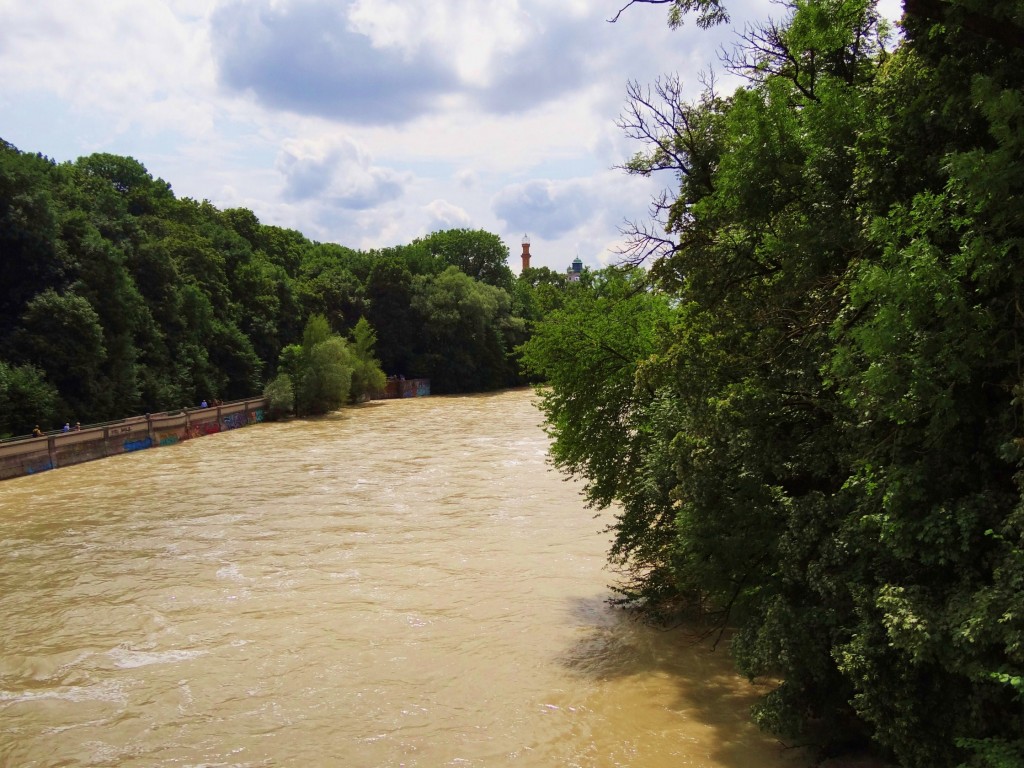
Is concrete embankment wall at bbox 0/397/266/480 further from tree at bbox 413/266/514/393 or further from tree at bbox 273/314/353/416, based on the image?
tree at bbox 413/266/514/393

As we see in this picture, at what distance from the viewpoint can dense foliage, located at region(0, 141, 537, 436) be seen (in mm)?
40438

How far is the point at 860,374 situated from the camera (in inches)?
279

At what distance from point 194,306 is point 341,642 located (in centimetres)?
4535

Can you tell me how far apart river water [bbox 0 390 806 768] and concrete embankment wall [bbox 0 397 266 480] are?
5.13 m

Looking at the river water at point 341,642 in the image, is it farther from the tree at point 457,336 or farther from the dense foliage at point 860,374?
the tree at point 457,336

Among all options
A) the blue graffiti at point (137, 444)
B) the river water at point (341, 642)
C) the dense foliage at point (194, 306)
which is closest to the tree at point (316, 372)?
the dense foliage at point (194, 306)

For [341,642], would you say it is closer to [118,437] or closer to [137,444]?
[118,437]

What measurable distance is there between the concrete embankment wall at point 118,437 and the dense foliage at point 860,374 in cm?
3138

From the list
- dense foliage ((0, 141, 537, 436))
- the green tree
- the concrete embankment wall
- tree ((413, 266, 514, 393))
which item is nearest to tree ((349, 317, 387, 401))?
dense foliage ((0, 141, 537, 436))

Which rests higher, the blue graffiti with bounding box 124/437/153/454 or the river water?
the blue graffiti with bounding box 124/437/153/454

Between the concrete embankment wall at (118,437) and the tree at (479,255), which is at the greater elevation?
the tree at (479,255)

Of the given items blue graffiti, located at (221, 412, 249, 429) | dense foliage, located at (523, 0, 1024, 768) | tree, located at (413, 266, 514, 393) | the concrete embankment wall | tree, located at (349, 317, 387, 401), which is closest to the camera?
dense foliage, located at (523, 0, 1024, 768)

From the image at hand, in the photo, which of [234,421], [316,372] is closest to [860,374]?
[234,421]

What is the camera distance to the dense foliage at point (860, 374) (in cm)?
646
